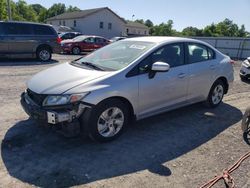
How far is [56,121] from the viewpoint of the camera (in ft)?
12.9

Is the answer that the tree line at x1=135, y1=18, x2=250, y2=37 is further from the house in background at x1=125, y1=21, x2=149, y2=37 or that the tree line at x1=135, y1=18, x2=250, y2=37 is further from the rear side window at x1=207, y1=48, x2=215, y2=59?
the rear side window at x1=207, y1=48, x2=215, y2=59

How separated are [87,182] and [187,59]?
3.28 meters

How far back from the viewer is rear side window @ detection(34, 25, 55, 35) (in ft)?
44.6

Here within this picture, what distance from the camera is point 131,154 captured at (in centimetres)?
419

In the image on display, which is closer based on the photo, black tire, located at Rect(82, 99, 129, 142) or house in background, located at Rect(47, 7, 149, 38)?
black tire, located at Rect(82, 99, 129, 142)

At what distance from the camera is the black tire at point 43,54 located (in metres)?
13.7

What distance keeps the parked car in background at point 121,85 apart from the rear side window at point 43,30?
9020mm

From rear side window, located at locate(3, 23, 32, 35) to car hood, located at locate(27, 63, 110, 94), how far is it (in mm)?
9124

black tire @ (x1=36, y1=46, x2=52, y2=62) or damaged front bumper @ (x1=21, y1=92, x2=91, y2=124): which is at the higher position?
black tire @ (x1=36, y1=46, x2=52, y2=62)

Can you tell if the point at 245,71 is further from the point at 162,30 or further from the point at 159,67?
the point at 162,30

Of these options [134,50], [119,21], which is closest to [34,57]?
[134,50]

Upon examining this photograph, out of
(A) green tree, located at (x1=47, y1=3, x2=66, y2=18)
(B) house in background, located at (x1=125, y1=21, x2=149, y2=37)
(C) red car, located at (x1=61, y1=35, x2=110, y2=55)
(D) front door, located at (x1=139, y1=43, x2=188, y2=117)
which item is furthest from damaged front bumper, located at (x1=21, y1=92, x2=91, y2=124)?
(A) green tree, located at (x1=47, y1=3, x2=66, y2=18)

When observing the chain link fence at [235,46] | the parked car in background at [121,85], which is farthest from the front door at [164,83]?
the chain link fence at [235,46]

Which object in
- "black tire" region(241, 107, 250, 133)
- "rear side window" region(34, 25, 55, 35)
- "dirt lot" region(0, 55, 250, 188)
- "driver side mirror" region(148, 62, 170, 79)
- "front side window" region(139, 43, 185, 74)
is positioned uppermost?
"rear side window" region(34, 25, 55, 35)
